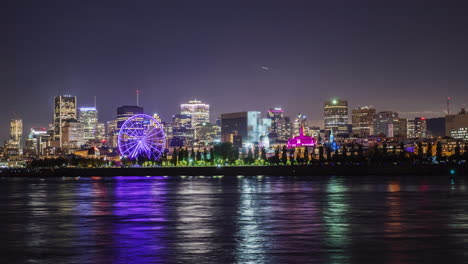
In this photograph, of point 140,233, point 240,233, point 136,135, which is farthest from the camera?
point 136,135

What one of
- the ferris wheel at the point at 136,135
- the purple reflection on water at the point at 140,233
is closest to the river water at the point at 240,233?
the purple reflection on water at the point at 140,233

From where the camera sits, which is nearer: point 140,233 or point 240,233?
point 240,233

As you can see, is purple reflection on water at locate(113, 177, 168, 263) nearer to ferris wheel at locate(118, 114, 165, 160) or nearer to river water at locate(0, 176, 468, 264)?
river water at locate(0, 176, 468, 264)

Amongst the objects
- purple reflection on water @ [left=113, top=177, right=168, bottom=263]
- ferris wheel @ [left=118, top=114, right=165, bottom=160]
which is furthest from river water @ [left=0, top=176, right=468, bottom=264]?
ferris wheel @ [left=118, top=114, right=165, bottom=160]

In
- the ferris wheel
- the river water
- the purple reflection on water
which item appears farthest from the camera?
the ferris wheel

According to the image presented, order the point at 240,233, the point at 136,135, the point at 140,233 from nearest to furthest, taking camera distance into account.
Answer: the point at 240,233 < the point at 140,233 < the point at 136,135

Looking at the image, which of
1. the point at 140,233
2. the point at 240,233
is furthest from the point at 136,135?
the point at 240,233

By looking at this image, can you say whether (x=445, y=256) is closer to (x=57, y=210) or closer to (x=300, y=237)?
(x=300, y=237)

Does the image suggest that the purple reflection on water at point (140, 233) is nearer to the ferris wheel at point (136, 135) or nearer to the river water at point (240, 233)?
the river water at point (240, 233)

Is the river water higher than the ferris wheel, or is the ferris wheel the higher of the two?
the ferris wheel

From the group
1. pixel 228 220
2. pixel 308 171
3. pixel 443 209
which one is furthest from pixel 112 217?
pixel 308 171

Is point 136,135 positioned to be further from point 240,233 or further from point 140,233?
point 240,233

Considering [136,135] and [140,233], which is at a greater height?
[136,135]

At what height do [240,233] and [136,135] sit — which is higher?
[136,135]
